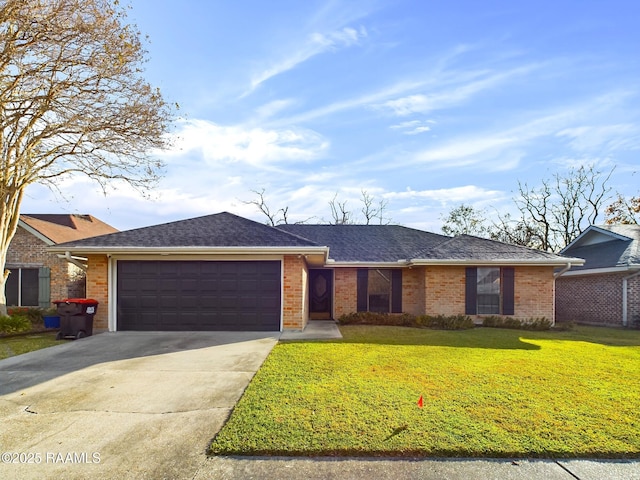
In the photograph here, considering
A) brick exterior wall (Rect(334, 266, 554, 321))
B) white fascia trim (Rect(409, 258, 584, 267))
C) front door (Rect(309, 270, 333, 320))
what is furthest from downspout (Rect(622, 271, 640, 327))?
front door (Rect(309, 270, 333, 320))

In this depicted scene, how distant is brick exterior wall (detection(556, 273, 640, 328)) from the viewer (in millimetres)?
13539

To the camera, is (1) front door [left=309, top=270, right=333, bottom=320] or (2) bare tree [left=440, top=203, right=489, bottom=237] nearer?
(1) front door [left=309, top=270, right=333, bottom=320]

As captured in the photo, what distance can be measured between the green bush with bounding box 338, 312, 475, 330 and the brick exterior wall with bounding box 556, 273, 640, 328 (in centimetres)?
640

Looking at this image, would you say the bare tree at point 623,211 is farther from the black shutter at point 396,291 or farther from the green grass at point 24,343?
the green grass at point 24,343

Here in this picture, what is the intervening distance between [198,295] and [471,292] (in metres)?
9.06

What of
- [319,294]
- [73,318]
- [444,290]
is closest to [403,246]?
[444,290]

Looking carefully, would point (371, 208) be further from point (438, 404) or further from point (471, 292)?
point (438, 404)

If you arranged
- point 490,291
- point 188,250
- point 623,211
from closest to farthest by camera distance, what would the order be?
point 188,250
point 490,291
point 623,211

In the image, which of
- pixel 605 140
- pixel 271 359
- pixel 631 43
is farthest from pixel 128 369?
pixel 605 140

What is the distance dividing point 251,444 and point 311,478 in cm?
75

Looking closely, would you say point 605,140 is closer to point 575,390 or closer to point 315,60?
point 315,60

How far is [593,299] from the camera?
15.1m

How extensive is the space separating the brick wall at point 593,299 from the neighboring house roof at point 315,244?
10.6ft

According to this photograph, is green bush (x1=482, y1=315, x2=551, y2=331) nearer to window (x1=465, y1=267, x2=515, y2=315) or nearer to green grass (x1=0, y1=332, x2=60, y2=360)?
window (x1=465, y1=267, x2=515, y2=315)
